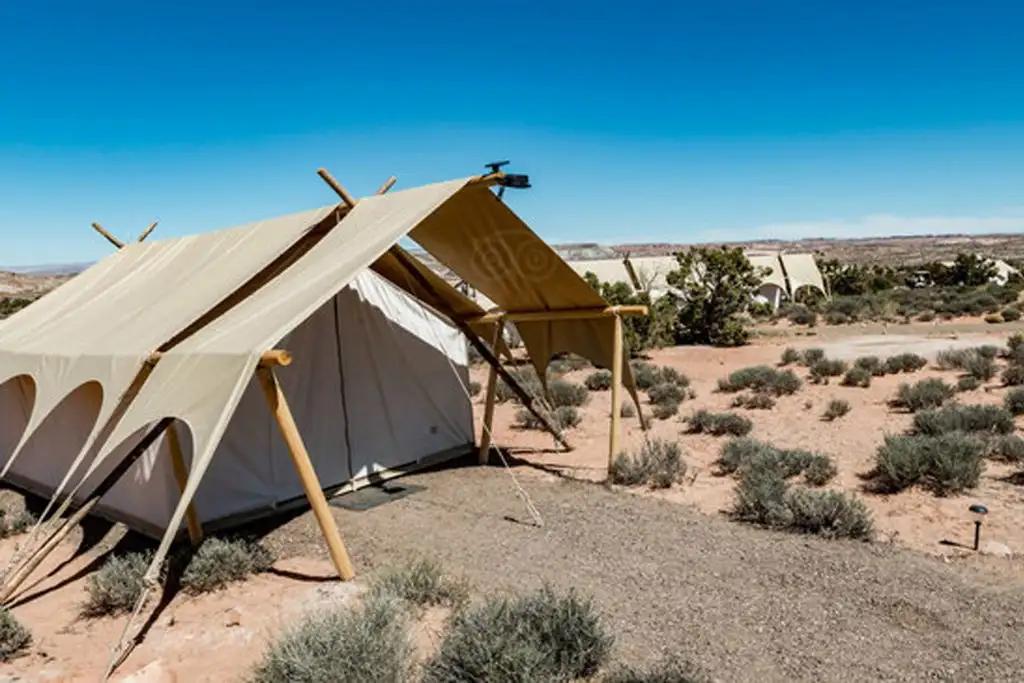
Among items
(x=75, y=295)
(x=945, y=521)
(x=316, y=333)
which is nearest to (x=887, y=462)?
(x=945, y=521)

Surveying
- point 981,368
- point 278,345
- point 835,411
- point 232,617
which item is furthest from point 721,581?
point 981,368

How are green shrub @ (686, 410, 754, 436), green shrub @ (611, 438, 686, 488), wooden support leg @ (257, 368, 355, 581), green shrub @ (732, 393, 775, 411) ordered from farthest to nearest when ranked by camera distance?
1. green shrub @ (732, 393, 775, 411)
2. green shrub @ (686, 410, 754, 436)
3. green shrub @ (611, 438, 686, 488)
4. wooden support leg @ (257, 368, 355, 581)

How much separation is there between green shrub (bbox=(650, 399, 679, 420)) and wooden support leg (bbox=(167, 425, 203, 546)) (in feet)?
26.4

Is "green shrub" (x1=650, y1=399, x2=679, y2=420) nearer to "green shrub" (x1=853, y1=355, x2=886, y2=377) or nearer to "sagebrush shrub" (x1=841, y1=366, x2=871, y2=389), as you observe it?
"sagebrush shrub" (x1=841, y1=366, x2=871, y2=389)

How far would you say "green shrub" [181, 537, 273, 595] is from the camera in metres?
5.79

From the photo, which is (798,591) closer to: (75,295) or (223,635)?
(223,635)

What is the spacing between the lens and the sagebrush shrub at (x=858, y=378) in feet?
47.7

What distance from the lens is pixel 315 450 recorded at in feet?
26.7

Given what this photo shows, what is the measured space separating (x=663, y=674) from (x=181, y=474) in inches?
184

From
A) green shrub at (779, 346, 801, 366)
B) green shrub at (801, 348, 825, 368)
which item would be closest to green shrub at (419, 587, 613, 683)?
green shrub at (801, 348, 825, 368)

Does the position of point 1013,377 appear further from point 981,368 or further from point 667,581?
point 667,581

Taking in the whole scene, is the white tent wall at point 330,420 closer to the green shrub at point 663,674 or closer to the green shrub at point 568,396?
the green shrub at point 568,396

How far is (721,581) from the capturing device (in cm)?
557

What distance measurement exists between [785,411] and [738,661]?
9.13 meters
